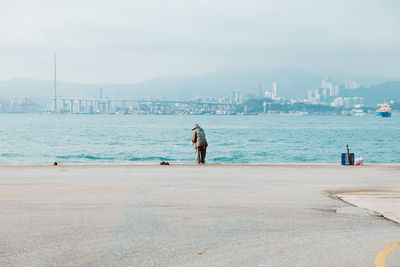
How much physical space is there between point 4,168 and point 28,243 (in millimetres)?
→ 13788

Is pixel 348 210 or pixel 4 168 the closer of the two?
pixel 348 210

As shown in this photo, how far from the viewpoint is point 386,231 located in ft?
28.1

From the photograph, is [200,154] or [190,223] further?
[200,154]

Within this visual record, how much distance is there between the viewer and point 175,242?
24.7ft

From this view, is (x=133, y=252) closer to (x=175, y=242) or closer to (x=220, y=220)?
(x=175, y=242)

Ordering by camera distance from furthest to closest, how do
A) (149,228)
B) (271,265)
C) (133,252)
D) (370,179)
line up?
(370,179) < (149,228) < (133,252) < (271,265)

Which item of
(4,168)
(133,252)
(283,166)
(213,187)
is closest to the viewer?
(133,252)

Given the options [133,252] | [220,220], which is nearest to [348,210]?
[220,220]

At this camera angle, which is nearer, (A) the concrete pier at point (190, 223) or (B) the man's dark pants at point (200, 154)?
(A) the concrete pier at point (190, 223)

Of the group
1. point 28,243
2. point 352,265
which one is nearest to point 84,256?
point 28,243

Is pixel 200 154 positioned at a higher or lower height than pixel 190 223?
lower

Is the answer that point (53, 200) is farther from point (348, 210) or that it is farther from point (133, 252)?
point (348, 210)

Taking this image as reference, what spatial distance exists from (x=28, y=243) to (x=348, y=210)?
5924mm

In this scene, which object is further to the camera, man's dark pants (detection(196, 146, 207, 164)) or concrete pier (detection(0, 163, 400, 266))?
man's dark pants (detection(196, 146, 207, 164))
